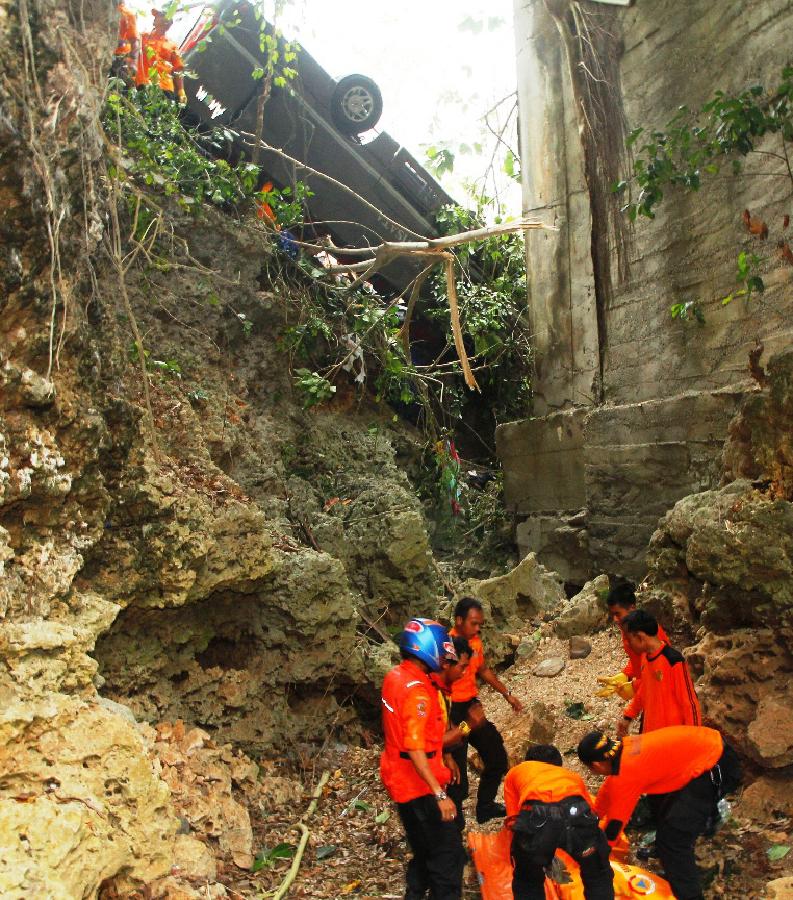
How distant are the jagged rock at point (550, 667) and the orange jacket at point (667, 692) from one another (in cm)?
233

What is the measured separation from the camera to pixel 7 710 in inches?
116

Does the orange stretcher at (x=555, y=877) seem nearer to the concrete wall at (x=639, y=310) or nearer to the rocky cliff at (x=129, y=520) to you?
the rocky cliff at (x=129, y=520)

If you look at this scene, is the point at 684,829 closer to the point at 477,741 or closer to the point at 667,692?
the point at 667,692

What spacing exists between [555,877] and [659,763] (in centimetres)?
70

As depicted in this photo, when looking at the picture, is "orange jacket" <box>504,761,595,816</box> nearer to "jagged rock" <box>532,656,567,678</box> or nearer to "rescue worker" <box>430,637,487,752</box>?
"rescue worker" <box>430,637,487,752</box>

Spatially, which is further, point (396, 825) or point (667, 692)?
point (396, 825)

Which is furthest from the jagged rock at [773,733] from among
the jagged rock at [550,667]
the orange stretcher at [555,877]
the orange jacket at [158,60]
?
the orange jacket at [158,60]

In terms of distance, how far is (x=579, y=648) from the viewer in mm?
6625

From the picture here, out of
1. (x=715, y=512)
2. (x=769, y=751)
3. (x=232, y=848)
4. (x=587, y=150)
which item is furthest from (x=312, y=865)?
(x=587, y=150)

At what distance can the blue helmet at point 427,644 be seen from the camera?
3.79m

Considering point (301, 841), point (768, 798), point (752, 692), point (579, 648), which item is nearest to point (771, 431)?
point (752, 692)

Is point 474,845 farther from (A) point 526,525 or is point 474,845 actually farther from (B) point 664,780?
(A) point 526,525

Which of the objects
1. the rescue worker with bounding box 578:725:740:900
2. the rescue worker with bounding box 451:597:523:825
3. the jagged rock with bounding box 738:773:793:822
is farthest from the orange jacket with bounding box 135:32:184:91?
the jagged rock with bounding box 738:773:793:822

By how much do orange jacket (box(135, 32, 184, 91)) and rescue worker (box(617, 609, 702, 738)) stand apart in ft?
22.1
